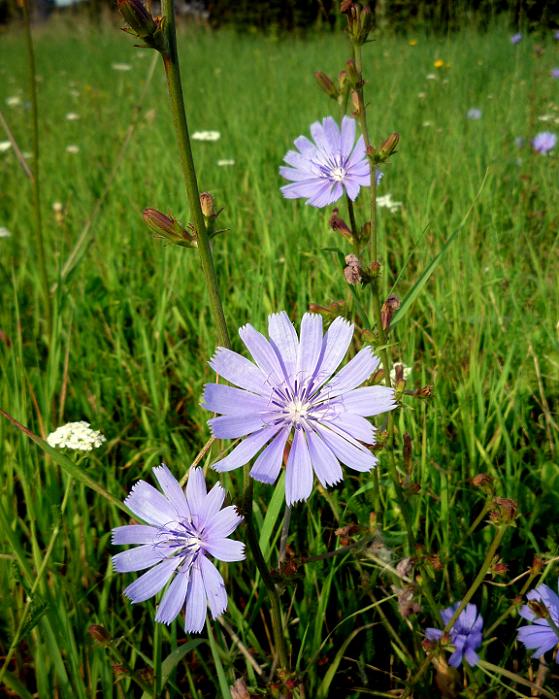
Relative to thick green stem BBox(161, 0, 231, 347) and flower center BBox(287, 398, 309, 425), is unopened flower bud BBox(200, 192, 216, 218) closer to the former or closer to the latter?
thick green stem BBox(161, 0, 231, 347)

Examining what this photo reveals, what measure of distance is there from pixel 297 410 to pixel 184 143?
44 centimetres

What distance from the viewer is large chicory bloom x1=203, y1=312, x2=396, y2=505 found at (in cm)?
85

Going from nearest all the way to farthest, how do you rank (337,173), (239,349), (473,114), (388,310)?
(388,310) < (337,173) < (239,349) < (473,114)

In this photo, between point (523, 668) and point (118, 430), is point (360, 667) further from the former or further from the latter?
point (118, 430)

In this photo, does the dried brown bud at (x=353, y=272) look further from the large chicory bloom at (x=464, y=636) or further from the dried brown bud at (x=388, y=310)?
the large chicory bloom at (x=464, y=636)

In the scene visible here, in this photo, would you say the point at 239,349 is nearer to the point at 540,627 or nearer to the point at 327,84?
the point at 327,84

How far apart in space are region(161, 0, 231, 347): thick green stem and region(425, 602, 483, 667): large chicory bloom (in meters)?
0.80

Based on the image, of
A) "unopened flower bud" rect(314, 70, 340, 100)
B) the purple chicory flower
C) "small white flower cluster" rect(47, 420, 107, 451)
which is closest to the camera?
"small white flower cluster" rect(47, 420, 107, 451)

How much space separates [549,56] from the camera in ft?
15.8

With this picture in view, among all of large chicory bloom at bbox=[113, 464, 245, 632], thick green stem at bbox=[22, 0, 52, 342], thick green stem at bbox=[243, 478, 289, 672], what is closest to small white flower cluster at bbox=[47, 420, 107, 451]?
large chicory bloom at bbox=[113, 464, 245, 632]

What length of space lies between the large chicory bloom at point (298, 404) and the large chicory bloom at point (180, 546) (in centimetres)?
9

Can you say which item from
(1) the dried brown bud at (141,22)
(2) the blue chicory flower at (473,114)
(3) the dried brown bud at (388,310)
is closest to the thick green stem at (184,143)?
(1) the dried brown bud at (141,22)

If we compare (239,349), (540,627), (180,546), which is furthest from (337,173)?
(540,627)

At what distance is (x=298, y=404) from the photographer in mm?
946
